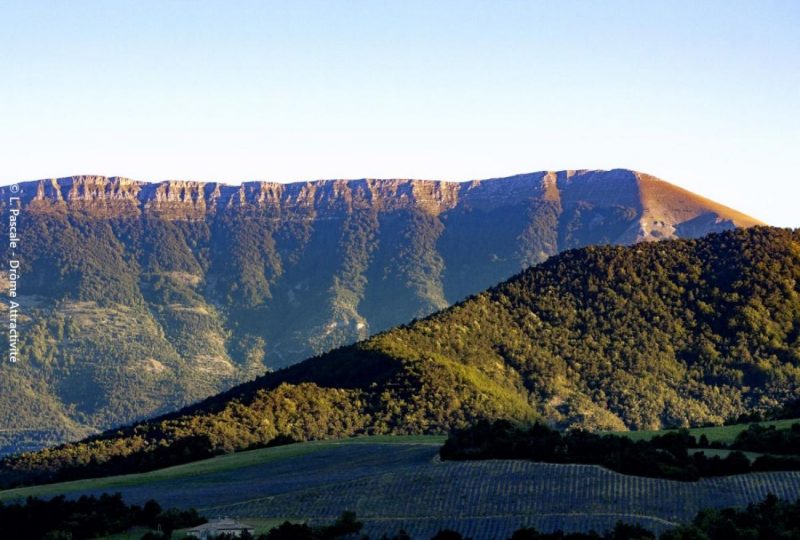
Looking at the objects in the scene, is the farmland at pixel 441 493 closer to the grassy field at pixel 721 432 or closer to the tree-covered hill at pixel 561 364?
the grassy field at pixel 721 432

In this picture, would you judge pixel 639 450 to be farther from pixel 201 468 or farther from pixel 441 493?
pixel 201 468

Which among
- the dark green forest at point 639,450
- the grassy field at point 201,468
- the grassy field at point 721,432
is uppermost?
the dark green forest at point 639,450

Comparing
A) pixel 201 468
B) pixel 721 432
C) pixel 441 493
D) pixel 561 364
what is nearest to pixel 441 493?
pixel 441 493

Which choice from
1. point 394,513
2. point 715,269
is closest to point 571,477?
point 394,513

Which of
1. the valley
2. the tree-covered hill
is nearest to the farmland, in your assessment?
the valley

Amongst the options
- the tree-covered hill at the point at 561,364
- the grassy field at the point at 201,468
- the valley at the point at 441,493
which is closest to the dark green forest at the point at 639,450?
the valley at the point at 441,493
